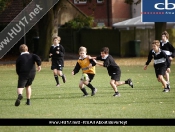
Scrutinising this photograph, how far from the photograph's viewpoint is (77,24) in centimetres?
4941

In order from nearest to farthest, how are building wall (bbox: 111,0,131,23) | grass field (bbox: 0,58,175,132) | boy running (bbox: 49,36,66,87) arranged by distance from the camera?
grass field (bbox: 0,58,175,132) → boy running (bbox: 49,36,66,87) → building wall (bbox: 111,0,131,23)

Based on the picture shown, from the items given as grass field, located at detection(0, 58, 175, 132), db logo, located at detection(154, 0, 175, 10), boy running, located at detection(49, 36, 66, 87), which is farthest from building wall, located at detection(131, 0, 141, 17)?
boy running, located at detection(49, 36, 66, 87)

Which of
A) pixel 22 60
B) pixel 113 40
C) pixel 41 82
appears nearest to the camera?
pixel 22 60

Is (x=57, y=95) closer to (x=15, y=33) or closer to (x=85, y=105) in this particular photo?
(x=85, y=105)

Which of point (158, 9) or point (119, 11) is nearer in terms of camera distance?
point (158, 9)

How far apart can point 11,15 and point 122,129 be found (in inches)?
1459

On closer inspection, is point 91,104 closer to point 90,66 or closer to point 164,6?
point 90,66

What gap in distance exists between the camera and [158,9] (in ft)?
135

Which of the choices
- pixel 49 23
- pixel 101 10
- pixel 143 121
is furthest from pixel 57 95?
pixel 101 10

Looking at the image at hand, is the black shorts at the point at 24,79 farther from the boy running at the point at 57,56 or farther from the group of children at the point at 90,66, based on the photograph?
the boy running at the point at 57,56

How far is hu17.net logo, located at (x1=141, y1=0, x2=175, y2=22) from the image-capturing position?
132 feet

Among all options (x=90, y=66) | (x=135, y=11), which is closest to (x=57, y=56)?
(x=90, y=66)

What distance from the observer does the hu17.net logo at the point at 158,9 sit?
132 ft

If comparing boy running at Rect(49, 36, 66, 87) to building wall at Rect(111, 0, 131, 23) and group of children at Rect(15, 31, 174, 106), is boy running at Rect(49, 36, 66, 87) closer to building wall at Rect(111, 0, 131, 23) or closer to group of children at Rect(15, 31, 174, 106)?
group of children at Rect(15, 31, 174, 106)
